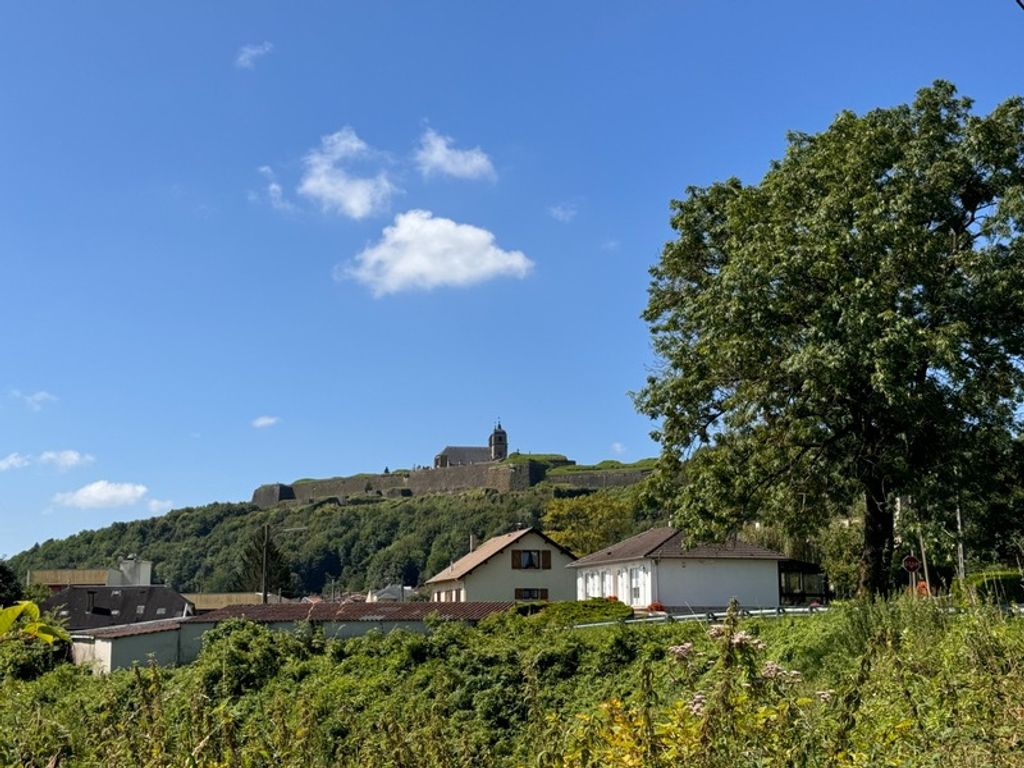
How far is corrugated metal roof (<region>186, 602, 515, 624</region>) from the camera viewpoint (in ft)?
85.0

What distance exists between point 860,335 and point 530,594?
37.2 meters

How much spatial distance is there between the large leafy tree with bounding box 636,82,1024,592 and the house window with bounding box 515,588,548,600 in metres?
31.0

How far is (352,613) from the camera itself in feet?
87.7

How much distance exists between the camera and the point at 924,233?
2105cm

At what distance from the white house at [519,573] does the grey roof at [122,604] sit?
17.7 metres

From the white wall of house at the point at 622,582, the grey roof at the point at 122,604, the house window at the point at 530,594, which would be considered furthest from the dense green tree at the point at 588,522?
the grey roof at the point at 122,604

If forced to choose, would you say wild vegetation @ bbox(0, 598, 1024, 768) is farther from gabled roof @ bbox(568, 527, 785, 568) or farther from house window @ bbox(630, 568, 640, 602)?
house window @ bbox(630, 568, 640, 602)

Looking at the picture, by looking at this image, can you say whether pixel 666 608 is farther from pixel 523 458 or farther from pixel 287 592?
pixel 523 458

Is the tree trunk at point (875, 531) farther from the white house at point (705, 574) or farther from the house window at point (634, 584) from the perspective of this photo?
the house window at point (634, 584)

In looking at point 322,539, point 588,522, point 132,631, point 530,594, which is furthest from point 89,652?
point 322,539

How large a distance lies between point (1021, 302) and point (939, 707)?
1755 cm

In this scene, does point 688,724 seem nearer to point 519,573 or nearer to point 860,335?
point 860,335

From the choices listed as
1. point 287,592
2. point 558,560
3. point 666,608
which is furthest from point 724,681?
point 287,592

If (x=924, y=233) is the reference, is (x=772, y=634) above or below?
below
